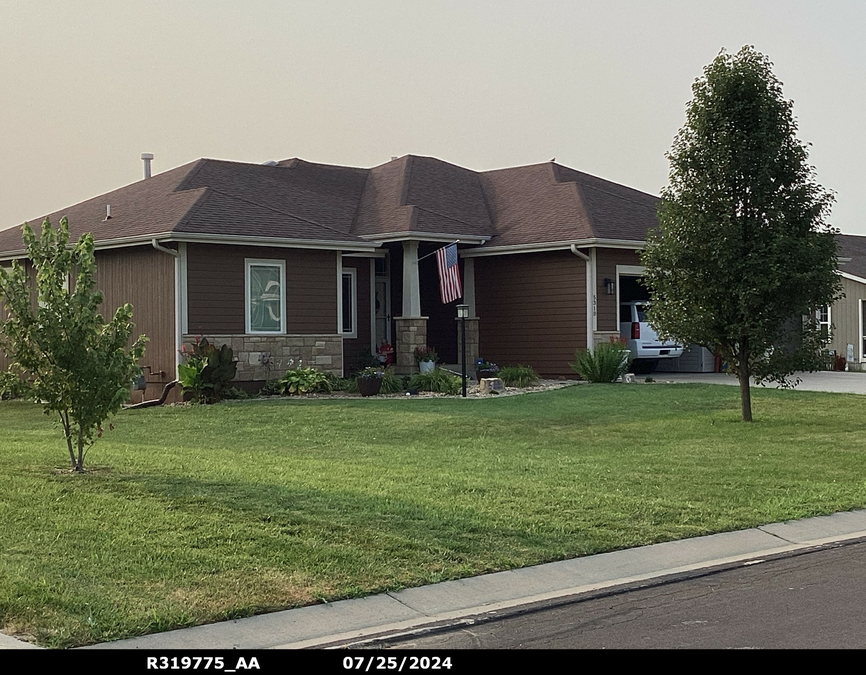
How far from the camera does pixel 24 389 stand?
11633mm

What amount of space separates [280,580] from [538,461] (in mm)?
Result: 6057

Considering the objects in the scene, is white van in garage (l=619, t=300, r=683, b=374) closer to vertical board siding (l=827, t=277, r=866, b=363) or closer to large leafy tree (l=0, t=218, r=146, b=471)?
vertical board siding (l=827, t=277, r=866, b=363)

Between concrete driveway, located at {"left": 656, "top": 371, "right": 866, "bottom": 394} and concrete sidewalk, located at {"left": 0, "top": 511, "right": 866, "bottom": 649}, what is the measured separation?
43.6ft

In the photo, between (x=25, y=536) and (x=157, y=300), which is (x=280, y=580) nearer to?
(x=25, y=536)

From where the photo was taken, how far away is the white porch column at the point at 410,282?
2570 cm

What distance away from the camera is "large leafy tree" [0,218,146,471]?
11422mm

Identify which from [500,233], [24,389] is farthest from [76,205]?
[24,389]

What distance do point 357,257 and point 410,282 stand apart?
7.21ft

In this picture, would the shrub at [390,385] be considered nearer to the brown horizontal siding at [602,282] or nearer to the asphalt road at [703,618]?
the brown horizontal siding at [602,282]

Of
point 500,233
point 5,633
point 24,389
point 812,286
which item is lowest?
point 5,633

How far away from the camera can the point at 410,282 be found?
25750 millimetres

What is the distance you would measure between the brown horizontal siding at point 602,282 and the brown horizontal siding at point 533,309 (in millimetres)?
367

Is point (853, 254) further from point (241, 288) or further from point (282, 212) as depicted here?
point (241, 288)

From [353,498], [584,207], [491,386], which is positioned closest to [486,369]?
[491,386]
